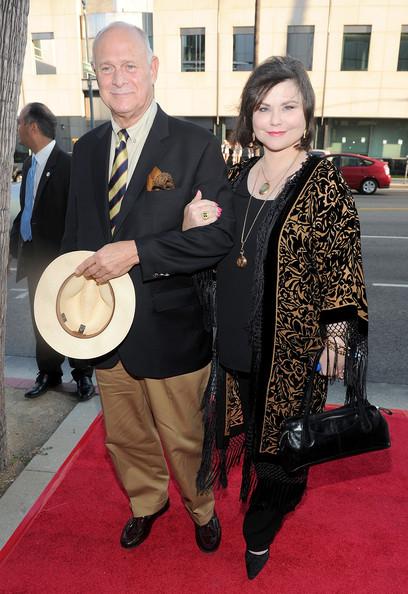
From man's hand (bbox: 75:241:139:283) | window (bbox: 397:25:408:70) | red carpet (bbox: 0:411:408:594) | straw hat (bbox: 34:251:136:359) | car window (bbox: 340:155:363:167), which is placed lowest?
red carpet (bbox: 0:411:408:594)

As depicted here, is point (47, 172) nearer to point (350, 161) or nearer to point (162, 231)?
point (162, 231)

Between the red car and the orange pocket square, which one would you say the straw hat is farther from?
the red car

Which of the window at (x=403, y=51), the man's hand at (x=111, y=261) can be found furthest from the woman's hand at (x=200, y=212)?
the window at (x=403, y=51)

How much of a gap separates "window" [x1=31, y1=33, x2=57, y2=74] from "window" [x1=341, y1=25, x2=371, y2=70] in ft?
52.9

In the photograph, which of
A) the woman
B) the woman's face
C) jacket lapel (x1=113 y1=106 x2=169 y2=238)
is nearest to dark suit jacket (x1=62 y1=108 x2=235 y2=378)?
jacket lapel (x1=113 y1=106 x2=169 y2=238)

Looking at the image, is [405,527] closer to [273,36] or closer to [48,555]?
[48,555]

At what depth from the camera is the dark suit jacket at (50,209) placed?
12.0 feet

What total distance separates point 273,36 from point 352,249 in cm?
2640

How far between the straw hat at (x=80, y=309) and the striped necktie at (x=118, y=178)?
10.0 inches

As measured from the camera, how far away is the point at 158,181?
203cm

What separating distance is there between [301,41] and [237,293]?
86.0 feet

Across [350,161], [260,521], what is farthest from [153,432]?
[350,161]

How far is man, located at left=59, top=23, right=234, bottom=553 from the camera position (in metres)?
1.98

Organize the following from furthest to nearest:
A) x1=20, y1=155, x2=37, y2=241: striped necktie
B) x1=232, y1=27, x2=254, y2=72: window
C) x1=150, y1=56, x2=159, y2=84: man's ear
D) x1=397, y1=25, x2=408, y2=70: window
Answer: x1=232, y1=27, x2=254, y2=72: window < x1=397, y1=25, x2=408, y2=70: window < x1=20, y1=155, x2=37, y2=241: striped necktie < x1=150, y1=56, x2=159, y2=84: man's ear
